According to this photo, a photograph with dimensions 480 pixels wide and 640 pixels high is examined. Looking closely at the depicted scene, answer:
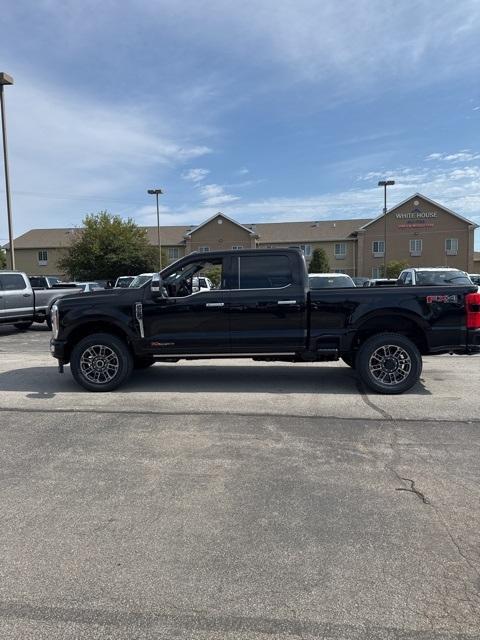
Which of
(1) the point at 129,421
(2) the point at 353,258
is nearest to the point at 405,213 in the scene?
(2) the point at 353,258

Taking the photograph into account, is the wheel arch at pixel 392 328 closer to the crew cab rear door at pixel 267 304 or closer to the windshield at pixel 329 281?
the crew cab rear door at pixel 267 304

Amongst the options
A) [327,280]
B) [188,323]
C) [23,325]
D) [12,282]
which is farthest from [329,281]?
[23,325]

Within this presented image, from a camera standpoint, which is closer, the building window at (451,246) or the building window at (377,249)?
the building window at (451,246)

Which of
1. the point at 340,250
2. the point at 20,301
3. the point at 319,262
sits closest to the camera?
the point at 20,301

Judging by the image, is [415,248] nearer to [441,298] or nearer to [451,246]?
[451,246]

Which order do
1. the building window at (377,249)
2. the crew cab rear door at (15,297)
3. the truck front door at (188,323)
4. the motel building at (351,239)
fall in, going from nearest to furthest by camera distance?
1. the truck front door at (188,323)
2. the crew cab rear door at (15,297)
3. the motel building at (351,239)
4. the building window at (377,249)

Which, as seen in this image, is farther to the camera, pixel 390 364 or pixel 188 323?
pixel 188 323

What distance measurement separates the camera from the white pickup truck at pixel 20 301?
50.1 ft

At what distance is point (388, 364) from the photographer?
7133 millimetres

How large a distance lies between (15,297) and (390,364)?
12215mm

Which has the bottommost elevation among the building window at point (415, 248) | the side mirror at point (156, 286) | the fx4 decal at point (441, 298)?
the fx4 decal at point (441, 298)

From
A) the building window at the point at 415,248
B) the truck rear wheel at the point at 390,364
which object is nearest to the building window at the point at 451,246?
the building window at the point at 415,248

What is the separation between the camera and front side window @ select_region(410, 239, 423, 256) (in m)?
59.3

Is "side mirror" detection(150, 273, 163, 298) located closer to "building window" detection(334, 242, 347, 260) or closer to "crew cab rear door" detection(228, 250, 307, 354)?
"crew cab rear door" detection(228, 250, 307, 354)
